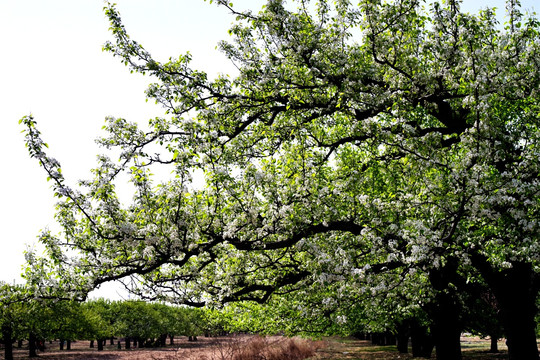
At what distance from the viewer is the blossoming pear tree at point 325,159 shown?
33.5 ft

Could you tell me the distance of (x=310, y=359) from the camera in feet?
124

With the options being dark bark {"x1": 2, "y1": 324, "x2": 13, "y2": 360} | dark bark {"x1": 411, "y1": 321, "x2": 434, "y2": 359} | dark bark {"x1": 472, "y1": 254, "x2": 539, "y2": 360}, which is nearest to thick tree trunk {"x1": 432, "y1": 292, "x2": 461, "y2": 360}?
dark bark {"x1": 472, "y1": 254, "x2": 539, "y2": 360}

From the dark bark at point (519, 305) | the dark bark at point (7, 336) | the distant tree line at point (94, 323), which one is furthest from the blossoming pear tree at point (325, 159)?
the dark bark at point (7, 336)

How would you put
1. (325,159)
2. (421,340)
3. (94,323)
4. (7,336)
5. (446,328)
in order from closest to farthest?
(325,159)
(446,328)
(421,340)
(7,336)
(94,323)

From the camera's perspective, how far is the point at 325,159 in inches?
592

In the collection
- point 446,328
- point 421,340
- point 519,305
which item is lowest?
point 421,340

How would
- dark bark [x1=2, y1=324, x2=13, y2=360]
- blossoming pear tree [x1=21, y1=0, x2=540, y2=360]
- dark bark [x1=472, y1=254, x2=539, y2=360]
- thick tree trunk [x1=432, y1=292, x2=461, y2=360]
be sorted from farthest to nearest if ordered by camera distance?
1. dark bark [x1=2, y1=324, x2=13, y2=360]
2. thick tree trunk [x1=432, y1=292, x2=461, y2=360]
3. dark bark [x1=472, y1=254, x2=539, y2=360]
4. blossoming pear tree [x1=21, y1=0, x2=540, y2=360]

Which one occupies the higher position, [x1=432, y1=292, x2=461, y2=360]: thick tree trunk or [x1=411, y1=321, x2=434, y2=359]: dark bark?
[x1=432, y1=292, x2=461, y2=360]: thick tree trunk

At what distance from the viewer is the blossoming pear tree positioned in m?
10.2

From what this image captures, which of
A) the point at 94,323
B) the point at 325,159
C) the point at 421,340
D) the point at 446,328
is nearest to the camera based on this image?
the point at 325,159

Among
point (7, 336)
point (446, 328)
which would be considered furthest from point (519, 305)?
point (7, 336)

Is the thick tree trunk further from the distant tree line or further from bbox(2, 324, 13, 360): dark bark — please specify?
bbox(2, 324, 13, 360): dark bark

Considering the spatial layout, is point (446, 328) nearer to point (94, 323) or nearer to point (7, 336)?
point (7, 336)

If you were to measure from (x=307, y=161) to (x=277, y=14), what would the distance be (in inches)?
189
